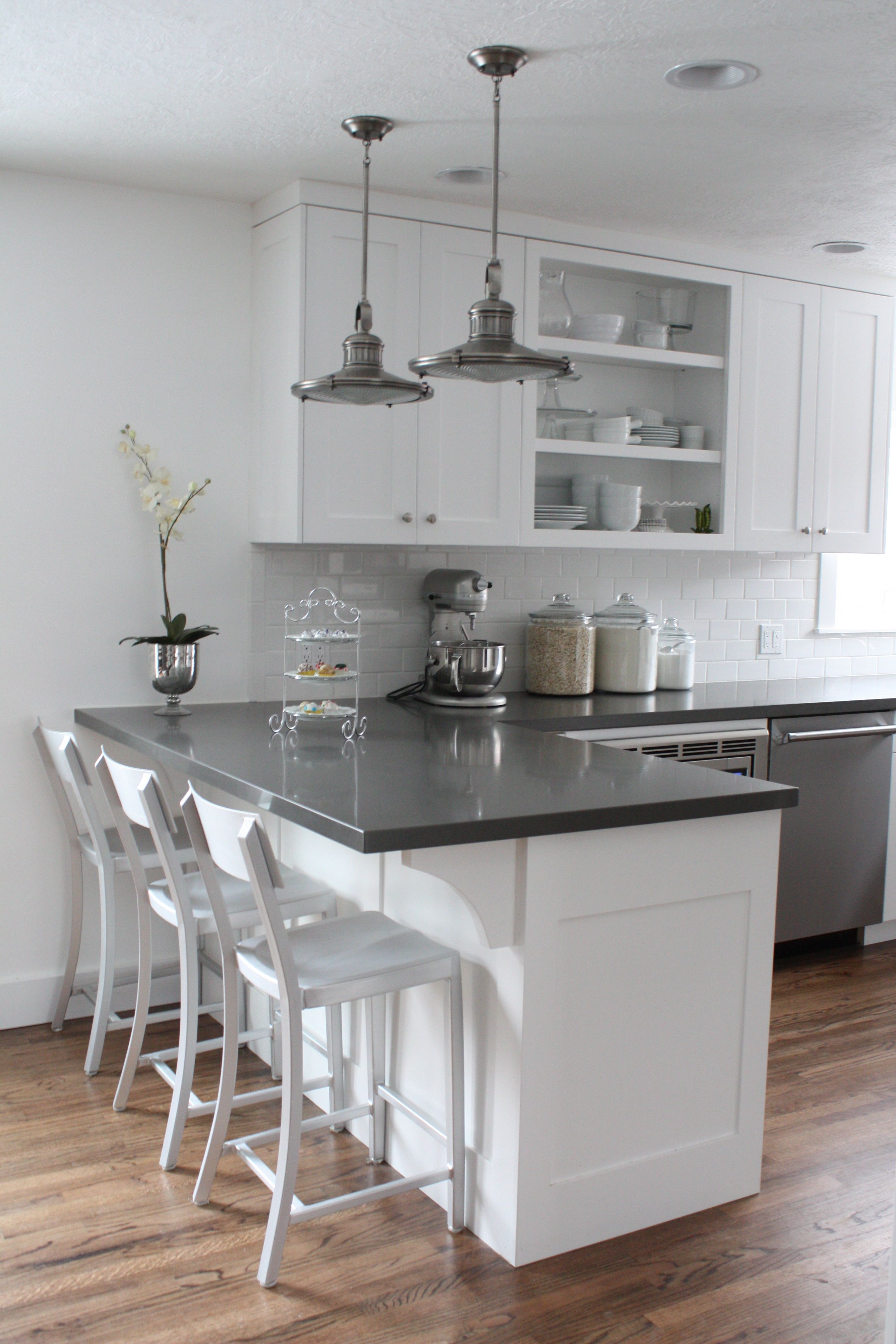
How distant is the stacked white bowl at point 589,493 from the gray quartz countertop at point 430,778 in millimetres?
1032

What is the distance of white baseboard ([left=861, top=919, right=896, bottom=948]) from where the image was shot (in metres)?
4.38

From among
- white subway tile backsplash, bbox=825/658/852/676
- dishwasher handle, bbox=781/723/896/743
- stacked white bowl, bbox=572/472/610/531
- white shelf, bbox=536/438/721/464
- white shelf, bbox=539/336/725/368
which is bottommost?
dishwasher handle, bbox=781/723/896/743

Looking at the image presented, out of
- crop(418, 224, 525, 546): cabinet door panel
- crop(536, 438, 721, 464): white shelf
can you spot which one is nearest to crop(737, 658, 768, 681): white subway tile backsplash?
crop(536, 438, 721, 464): white shelf

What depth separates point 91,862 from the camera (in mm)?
3254

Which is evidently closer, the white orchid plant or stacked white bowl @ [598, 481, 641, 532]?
the white orchid plant

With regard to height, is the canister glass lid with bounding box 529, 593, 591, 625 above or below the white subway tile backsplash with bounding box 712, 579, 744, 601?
below

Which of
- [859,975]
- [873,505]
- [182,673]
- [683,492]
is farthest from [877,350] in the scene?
[182,673]

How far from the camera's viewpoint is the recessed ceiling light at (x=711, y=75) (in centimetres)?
256

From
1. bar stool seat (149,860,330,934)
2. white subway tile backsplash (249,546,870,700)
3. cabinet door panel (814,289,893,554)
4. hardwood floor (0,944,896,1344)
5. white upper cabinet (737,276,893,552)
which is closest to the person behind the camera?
hardwood floor (0,944,896,1344)

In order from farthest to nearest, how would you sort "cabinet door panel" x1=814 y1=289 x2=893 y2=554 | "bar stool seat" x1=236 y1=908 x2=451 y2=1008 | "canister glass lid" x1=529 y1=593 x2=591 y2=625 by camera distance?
"cabinet door panel" x1=814 y1=289 x2=893 y2=554
"canister glass lid" x1=529 y1=593 x2=591 y2=625
"bar stool seat" x1=236 y1=908 x2=451 y2=1008

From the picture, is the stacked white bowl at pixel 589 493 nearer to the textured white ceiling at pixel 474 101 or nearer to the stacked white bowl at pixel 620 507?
the stacked white bowl at pixel 620 507

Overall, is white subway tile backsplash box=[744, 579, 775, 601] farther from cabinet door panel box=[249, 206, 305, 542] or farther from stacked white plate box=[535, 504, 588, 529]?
cabinet door panel box=[249, 206, 305, 542]

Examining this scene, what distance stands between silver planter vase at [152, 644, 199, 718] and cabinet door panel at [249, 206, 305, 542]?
455mm

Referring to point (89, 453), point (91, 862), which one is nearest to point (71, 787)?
point (91, 862)
